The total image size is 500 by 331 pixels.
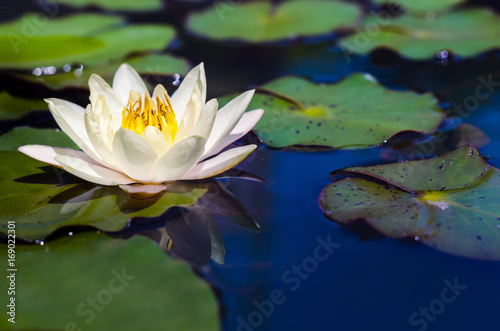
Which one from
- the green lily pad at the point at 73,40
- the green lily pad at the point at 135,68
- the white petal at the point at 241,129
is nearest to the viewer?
the white petal at the point at 241,129

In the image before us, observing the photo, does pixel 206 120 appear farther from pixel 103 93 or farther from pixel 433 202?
pixel 433 202

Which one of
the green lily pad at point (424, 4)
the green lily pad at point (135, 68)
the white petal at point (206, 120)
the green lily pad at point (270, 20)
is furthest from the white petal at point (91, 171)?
the green lily pad at point (424, 4)

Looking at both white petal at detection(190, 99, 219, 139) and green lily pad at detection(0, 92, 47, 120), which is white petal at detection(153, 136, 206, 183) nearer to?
white petal at detection(190, 99, 219, 139)

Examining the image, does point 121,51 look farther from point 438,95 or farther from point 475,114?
point 475,114

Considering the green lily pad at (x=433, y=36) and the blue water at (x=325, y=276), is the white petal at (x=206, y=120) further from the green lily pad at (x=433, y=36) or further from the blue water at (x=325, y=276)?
the green lily pad at (x=433, y=36)

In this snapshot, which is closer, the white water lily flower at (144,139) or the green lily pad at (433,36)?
the white water lily flower at (144,139)

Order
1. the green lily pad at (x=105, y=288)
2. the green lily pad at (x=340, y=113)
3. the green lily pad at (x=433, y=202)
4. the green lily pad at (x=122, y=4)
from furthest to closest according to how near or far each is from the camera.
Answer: the green lily pad at (x=122, y=4), the green lily pad at (x=340, y=113), the green lily pad at (x=433, y=202), the green lily pad at (x=105, y=288)
